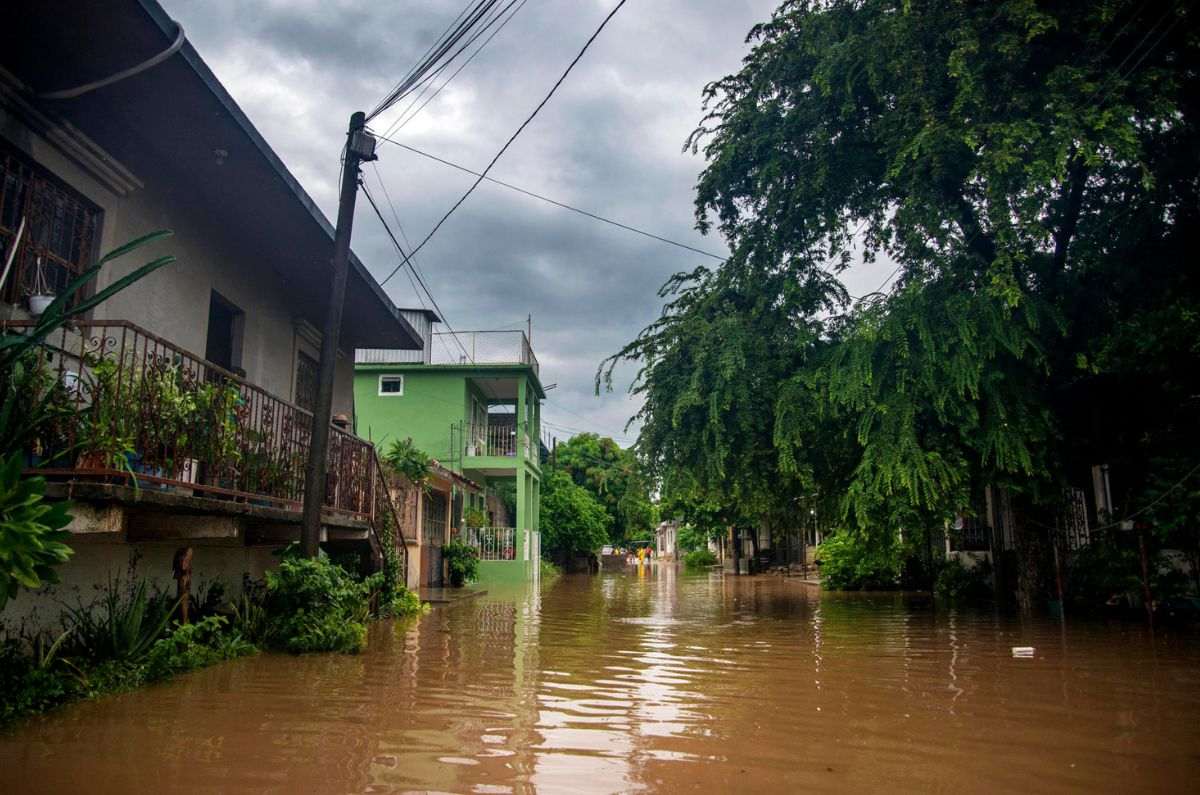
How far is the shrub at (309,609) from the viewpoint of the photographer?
8.32 m

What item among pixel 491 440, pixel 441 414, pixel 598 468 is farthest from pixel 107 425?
pixel 598 468

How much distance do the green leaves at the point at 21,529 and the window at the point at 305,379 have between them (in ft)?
28.2

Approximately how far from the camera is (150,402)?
6156 mm

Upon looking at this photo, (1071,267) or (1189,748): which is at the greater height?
(1071,267)

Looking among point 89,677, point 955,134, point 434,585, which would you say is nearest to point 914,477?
point 955,134

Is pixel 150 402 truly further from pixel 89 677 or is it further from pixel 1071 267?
pixel 1071 267

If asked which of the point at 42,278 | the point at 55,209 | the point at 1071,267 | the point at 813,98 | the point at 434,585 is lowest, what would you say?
the point at 434,585

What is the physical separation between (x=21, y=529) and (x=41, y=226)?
4.12 meters

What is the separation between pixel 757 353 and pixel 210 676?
8.36 meters

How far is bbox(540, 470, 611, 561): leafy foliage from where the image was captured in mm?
39344

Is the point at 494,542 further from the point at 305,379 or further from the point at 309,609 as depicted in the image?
the point at 309,609

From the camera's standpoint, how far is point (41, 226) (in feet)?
22.9

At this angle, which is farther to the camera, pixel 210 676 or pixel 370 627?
pixel 370 627

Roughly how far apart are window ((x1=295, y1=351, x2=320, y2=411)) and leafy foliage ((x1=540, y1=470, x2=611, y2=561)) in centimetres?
→ 2650
